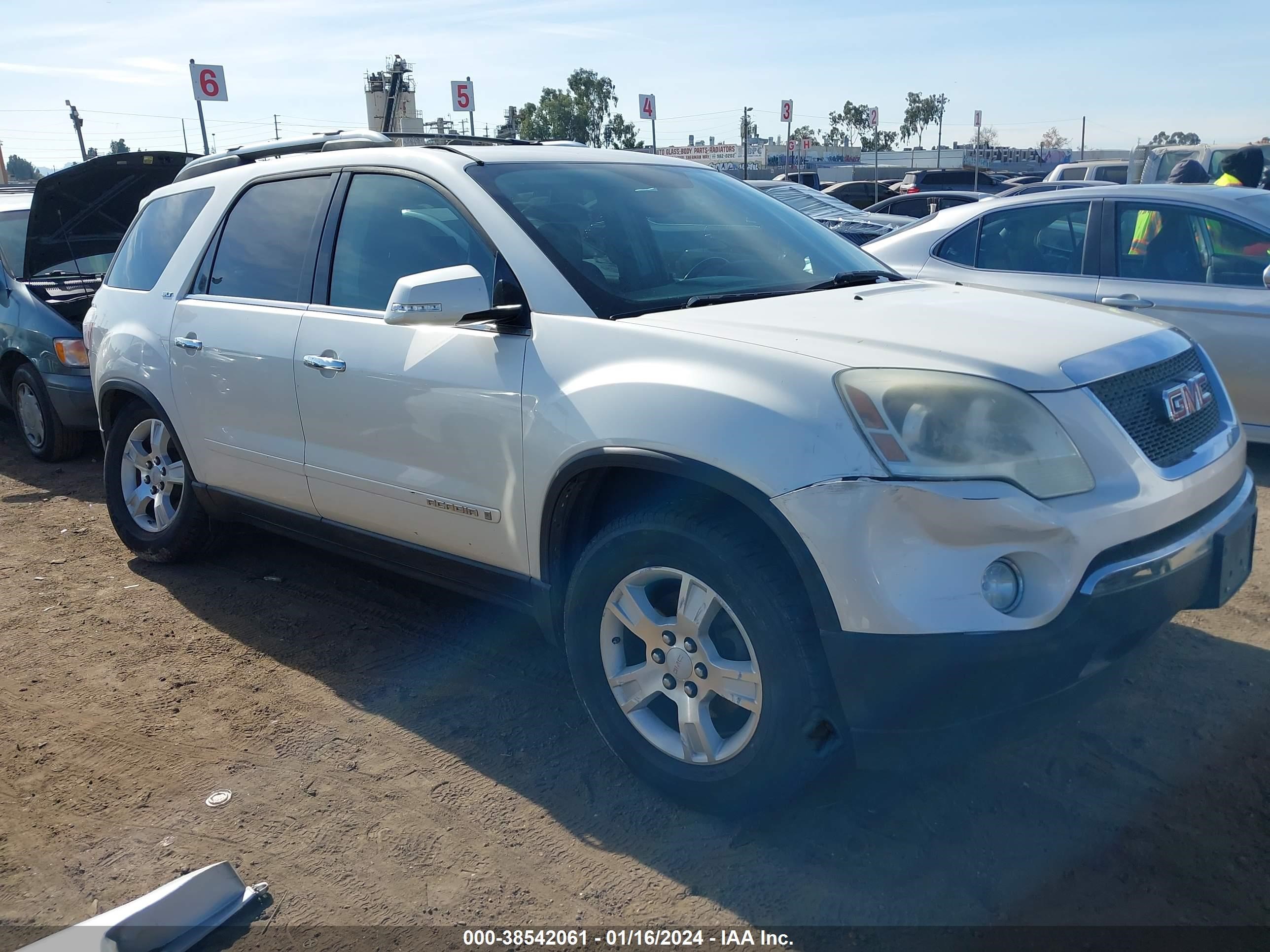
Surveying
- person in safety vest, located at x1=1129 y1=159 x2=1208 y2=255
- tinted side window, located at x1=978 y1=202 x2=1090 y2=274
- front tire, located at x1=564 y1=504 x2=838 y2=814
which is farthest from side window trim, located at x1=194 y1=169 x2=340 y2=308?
person in safety vest, located at x1=1129 y1=159 x2=1208 y2=255

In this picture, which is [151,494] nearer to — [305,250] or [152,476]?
[152,476]

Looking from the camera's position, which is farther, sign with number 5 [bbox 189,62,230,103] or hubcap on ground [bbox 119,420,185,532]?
sign with number 5 [bbox 189,62,230,103]

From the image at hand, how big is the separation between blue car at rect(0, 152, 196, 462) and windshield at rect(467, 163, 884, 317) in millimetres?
4791

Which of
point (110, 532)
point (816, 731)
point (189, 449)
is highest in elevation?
point (189, 449)

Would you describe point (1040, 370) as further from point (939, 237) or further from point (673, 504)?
point (939, 237)

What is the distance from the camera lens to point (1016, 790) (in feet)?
9.53

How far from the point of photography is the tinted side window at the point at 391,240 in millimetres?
3432

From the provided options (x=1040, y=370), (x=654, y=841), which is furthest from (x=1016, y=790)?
(x=1040, y=370)

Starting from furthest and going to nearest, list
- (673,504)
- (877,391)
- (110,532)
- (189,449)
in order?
(110,532), (189,449), (673,504), (877,391)

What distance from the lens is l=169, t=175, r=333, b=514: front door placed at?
12.8ft

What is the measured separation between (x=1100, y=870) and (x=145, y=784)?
2.74 meters

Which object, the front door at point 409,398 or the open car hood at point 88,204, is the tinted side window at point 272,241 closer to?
the front door at point 409,398

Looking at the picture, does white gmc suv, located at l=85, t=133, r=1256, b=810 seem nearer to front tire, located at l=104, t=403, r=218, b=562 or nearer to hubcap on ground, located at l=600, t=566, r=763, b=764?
hubcap on ground, located at l=600, t=566, r=763, b=764

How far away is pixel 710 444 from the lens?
2547mm
